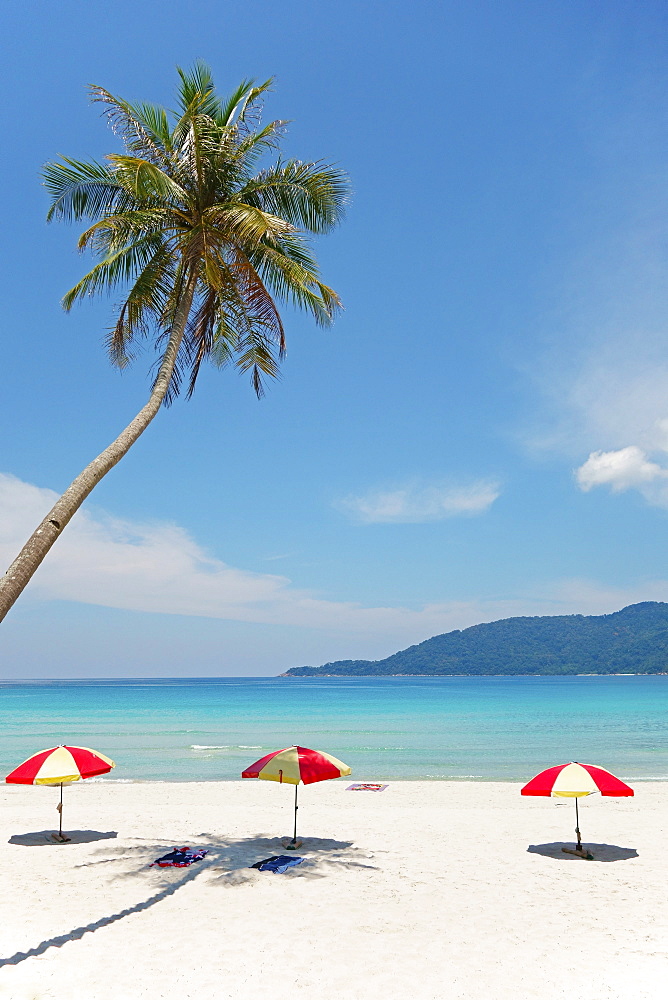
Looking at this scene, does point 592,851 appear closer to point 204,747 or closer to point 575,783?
point 575,783

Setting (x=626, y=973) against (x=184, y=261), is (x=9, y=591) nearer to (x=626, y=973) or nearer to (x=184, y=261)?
(x=184, y=261)

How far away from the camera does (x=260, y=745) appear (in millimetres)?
32062

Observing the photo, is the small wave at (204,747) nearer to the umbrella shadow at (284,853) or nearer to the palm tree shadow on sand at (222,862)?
the palm tree shadow on sand at (222,862)

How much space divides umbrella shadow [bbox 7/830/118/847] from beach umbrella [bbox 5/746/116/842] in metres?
1.95

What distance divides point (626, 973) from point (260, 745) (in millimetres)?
26969

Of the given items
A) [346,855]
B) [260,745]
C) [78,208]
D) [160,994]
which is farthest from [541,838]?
[260,745]

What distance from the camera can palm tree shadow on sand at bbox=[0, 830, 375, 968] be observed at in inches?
355

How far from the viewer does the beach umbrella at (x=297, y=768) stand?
1028cm

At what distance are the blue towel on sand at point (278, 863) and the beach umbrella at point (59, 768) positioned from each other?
9.50 ft

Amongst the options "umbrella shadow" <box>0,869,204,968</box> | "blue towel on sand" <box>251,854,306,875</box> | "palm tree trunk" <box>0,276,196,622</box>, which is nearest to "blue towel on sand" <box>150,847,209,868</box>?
"umbrella shadow" <box>0,869,204,968</box>

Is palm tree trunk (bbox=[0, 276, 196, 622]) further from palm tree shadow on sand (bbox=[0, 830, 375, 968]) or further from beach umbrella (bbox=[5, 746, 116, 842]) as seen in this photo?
beach umbrella (bbox=[5, 746, 116, 842])

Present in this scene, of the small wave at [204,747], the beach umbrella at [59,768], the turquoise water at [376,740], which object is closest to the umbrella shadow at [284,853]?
the beach umbrella at [59,768]

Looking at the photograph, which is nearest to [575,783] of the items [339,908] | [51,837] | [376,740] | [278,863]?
[339,908]

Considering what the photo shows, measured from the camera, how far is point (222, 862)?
35.4ft
